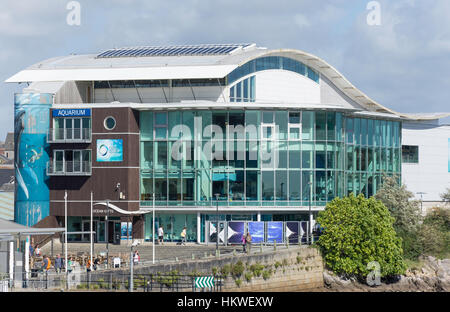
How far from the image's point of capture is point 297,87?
273 ft

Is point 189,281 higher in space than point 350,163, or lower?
lower

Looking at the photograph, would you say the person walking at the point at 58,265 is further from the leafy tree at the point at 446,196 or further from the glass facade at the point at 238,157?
the leafy tree at the point at 446,196

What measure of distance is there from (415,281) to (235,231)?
14100 millimetres

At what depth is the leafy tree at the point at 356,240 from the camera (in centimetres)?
6525

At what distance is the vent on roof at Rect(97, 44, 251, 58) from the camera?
8019 centimetres

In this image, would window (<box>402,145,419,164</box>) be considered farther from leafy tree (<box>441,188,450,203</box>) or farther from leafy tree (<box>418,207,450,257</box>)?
leafy tree (<box>418,207,450,257</box>)

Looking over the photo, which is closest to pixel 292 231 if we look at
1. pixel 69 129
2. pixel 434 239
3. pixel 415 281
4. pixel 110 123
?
pixel 415 281

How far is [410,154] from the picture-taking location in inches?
3548

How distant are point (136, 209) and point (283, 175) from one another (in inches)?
469

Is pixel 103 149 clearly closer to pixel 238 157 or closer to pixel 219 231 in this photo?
pixel 238 157

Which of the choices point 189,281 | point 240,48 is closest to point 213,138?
point 240,48
